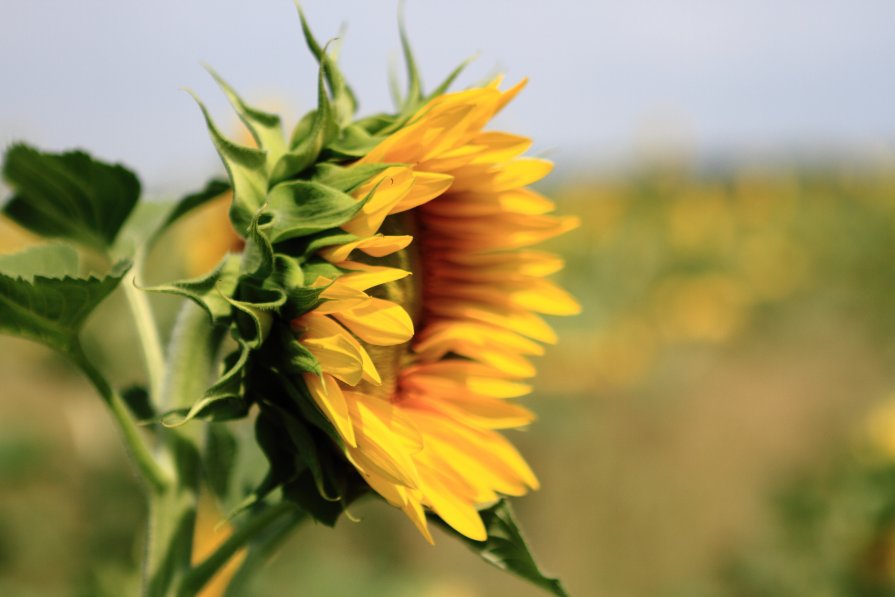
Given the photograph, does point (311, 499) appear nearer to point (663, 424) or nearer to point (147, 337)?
point (147, 337)

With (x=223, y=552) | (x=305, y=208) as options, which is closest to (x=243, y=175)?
(x=305, y=208)

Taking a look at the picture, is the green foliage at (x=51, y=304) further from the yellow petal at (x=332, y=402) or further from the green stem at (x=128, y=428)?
the yellow petal at (x=332, y=402)

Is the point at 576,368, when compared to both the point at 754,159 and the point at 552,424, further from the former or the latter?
the point at 754,159

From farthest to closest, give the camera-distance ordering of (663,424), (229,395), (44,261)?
(663,424), (44,261), (229,395)

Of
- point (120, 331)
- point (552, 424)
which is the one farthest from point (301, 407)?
point (552, 424)

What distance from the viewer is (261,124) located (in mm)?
597

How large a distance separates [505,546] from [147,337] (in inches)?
12.7

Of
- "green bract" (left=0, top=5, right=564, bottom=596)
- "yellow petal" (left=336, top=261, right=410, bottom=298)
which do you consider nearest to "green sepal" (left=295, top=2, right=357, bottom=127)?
"green bract" (left=0, top=5, right=564, bottom=596)

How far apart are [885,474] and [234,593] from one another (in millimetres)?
2592

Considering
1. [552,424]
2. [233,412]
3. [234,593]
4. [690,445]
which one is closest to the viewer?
[233,412]

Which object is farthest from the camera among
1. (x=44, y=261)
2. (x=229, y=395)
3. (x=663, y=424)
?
(x=663, y=424)

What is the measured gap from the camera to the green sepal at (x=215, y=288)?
1.75 feet

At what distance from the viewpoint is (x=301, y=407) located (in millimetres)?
543

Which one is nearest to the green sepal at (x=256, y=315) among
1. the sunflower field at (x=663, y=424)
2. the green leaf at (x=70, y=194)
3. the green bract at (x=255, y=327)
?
the green bract at (x=255, y=327)
